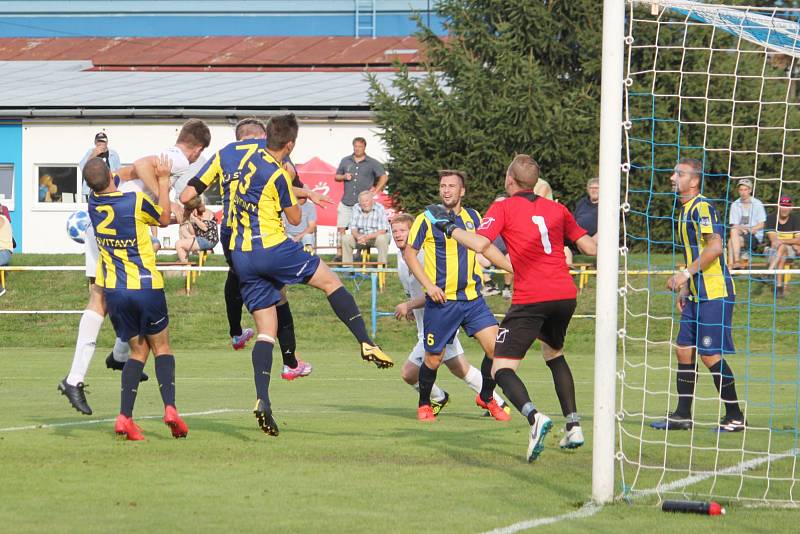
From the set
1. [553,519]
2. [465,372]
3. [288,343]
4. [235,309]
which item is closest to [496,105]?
[465,372]

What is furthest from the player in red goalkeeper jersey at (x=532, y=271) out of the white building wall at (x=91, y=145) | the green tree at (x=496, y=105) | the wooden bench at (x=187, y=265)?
the white building wall at (x=91, y=145)

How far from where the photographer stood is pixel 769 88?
2903cm

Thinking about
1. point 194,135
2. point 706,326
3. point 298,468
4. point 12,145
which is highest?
point 12,145

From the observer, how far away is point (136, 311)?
9242 millimetres

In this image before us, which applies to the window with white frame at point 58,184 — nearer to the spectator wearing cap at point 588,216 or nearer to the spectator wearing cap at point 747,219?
the spectator wearing cap at point 588,216

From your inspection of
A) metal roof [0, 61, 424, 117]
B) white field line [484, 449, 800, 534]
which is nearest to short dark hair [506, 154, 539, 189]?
white field line [484, 449, 800, 534]

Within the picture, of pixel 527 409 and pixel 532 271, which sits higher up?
pixel 532 271

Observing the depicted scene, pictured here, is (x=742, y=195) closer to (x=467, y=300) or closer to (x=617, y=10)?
(x=467, y=300)

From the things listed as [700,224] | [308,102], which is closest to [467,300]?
[700,224]

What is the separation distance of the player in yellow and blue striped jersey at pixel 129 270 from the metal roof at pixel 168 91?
24.8 meters

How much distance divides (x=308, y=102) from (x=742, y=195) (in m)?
16.5

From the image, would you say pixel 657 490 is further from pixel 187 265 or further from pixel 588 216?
pixel 187 265

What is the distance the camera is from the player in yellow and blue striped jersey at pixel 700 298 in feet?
34.1

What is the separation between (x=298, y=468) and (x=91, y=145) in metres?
28.4
